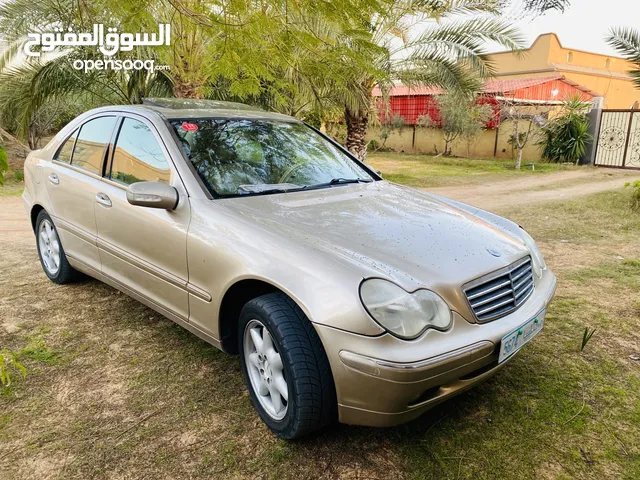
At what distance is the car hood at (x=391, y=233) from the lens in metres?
2.27

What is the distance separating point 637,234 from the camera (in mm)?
6715

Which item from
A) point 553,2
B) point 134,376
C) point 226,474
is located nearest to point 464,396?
point 226,474

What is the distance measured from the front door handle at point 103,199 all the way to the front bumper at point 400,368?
1971 millimetres

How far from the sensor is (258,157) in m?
3.26

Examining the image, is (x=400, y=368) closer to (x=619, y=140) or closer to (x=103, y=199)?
(x=103, y=199)

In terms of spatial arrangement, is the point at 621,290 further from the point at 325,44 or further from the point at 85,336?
the point at 85,336

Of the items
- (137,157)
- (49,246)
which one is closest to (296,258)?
(137,157)

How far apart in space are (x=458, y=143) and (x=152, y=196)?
2039 centimetres

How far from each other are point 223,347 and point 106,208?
1.37m

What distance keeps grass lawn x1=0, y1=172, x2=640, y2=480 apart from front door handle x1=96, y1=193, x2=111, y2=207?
92 cm

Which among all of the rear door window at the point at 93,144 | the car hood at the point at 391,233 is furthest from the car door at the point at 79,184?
the car hood at the point at 391,233

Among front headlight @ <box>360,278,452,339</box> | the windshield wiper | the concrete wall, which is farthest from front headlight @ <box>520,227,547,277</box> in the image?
the concrete wall

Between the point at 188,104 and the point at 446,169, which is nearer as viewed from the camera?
the point at 188,104

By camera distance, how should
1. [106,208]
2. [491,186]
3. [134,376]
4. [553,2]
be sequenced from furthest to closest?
[491,186]
[553,2]
[106,208]
[134,376]
